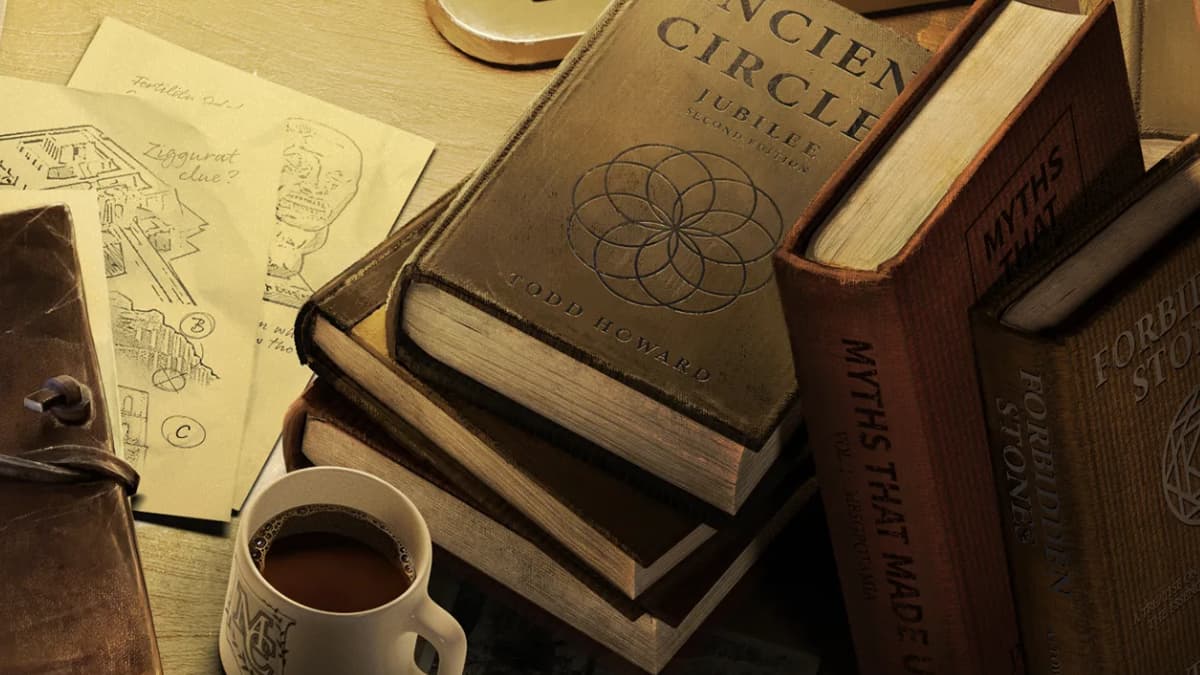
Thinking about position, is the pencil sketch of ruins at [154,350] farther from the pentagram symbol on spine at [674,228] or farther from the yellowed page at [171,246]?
the pentagram symbol on spine at [674,228]

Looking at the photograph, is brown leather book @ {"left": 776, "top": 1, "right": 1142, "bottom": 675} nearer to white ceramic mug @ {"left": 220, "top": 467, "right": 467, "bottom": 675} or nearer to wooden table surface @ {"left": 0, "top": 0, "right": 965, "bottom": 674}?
white ceramic mug @ {"left": 220, "top": 467, "right": 467, "bottom": 675}

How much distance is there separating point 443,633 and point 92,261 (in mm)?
406

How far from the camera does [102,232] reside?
96 cm

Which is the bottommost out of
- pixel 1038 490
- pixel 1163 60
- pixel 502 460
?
pixel 502 460

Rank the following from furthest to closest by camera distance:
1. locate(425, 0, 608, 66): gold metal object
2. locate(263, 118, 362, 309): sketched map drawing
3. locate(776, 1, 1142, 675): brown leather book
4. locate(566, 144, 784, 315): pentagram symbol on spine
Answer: locate(425, 0, 608, 66): gold metal object, locate(263, 118, 362, 309): sketched map drawing, locate(566, 144, 784, 315): pentagram symbol on spine, locate(776, 1, 1142, 675): brown leather book


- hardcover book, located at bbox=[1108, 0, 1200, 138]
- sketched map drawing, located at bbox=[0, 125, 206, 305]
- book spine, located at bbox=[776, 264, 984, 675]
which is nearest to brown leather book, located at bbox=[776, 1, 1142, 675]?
book spine, located at bbox=[776, 264, 984, 675]

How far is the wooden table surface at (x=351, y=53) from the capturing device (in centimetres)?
106

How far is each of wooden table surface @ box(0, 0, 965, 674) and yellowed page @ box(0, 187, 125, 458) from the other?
13 cm

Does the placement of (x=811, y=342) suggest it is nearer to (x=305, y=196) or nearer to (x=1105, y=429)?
(x=1105, y=429)

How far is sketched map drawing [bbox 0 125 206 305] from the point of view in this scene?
94cm

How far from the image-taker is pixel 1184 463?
728mm

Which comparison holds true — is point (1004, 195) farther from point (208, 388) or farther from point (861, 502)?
point (208, 388)

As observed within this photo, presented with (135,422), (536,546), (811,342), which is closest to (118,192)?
(135,422)

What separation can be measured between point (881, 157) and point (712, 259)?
0.38 ft
